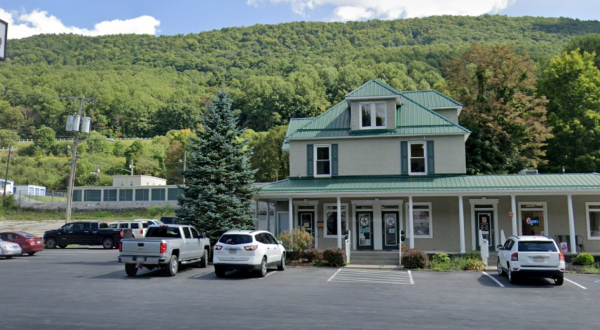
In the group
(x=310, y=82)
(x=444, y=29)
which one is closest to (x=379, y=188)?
(x=310, y=82)

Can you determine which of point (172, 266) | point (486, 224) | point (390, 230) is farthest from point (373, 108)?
point (172, 266)

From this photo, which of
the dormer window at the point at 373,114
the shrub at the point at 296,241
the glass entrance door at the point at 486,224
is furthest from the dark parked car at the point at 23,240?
the glass entrance door at the point at 486,224

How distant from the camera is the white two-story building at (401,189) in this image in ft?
83.4

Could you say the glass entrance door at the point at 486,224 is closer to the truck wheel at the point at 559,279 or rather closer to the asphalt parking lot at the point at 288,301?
the asphalt parking lot at the point at 288,301

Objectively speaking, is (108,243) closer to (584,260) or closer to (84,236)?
(84,236)

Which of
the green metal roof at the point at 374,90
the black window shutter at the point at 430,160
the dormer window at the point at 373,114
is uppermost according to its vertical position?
the green metal roof at the point at 374,90

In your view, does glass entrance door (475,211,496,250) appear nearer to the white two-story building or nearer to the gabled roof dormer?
the white two-story building

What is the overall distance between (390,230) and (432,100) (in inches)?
391

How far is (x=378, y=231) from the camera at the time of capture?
89.5 feet

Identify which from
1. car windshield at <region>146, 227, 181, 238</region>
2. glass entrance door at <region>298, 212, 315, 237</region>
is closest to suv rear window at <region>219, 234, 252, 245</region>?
car windshield at <region>146, 227, 181, 238</region>

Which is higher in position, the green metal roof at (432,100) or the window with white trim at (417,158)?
the green metal roof at (432,100)

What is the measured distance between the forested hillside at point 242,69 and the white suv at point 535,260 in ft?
94.5

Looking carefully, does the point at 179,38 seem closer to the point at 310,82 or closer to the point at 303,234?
the point at 310,82

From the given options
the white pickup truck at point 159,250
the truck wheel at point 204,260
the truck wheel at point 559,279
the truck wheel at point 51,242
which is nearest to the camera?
the truck wheel at point 559,279
